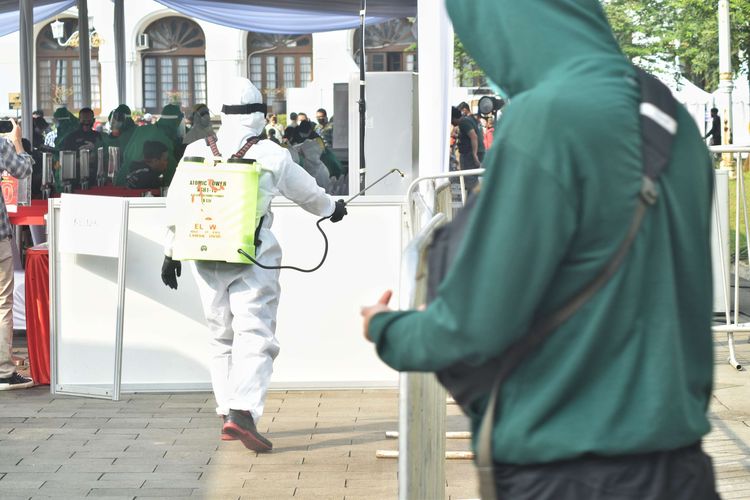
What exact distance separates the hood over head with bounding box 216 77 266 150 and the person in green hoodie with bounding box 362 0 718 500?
13.9 ft

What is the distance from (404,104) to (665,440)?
885 cm

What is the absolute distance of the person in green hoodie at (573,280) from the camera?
1.96 metres

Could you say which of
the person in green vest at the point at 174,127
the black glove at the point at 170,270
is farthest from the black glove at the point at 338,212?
the person in green vest at the point at 174,127

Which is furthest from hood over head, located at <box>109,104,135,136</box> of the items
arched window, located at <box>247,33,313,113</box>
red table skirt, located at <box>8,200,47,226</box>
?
arched window, located at <box>247,33,313,113</box>

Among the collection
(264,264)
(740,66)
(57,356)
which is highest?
(740,66)

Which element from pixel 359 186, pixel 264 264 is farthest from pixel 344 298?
pixel 359 186

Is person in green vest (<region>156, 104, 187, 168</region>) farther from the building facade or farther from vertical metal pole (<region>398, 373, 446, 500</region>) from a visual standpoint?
the building facade

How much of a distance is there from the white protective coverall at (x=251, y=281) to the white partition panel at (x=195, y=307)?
3.98ft

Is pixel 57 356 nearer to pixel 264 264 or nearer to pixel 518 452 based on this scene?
pixel 264 264

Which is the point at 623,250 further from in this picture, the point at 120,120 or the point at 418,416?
the point at 120,120

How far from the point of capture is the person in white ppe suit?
624 cm

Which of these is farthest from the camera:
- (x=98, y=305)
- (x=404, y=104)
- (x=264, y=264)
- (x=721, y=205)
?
(x=404, y=104)

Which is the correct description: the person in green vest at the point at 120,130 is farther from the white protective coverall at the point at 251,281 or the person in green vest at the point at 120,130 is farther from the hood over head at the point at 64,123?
the white protective coverall at the point at 251,281

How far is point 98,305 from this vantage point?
25.1 feet
